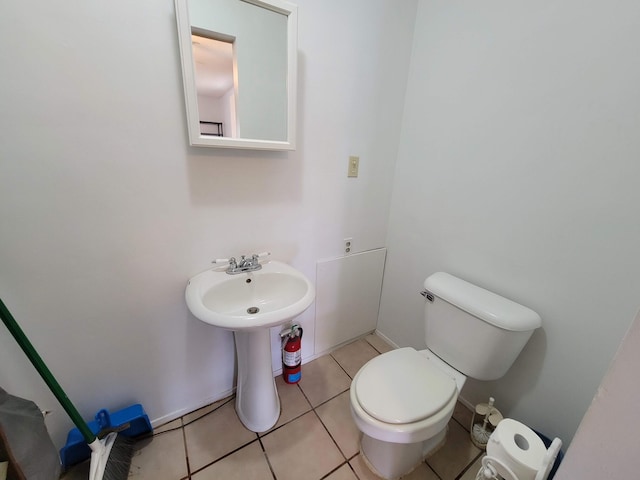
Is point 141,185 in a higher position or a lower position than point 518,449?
higher

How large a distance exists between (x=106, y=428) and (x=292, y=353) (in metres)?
0.81

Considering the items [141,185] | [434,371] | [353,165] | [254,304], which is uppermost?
[353,165]

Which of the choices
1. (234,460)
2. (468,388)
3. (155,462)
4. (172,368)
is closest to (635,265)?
(468,388)

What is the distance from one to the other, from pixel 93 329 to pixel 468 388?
177 cm

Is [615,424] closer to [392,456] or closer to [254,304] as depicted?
[392,456]

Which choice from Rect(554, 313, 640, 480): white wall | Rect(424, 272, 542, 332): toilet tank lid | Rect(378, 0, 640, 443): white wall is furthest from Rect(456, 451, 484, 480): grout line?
Rect(554, 313, 640, 480): white wall

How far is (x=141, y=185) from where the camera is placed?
92 centimetres

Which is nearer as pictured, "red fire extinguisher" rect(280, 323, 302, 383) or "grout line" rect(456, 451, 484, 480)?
"grout line" rect(456, 451, 484, 480)

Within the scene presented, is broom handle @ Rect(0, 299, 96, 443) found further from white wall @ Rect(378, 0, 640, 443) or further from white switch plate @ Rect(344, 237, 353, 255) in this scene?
white wall @ Rect(378, 0, 640, 443)

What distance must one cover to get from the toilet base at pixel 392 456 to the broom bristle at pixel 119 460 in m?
0.97

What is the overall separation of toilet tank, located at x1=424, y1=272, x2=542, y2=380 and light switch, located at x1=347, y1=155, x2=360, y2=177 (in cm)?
68

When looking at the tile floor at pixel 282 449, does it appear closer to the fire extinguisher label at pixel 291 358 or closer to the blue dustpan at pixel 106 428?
the blue dustpan at pixel 106 428

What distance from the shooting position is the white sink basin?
91cm

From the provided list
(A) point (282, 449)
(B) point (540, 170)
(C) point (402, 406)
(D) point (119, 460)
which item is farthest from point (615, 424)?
(D) point (119, 460)
